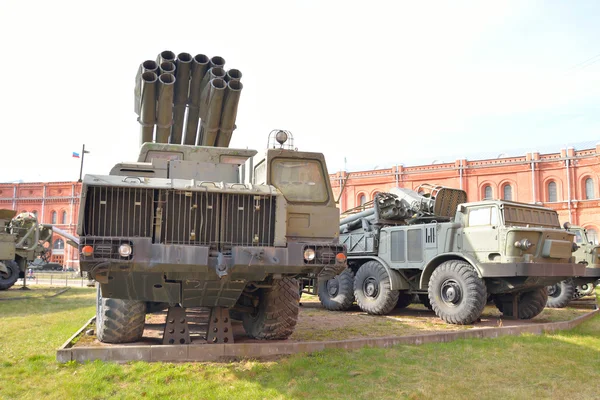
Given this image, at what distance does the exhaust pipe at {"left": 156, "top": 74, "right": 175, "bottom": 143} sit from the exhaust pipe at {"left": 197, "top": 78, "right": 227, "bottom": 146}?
530 millimetres

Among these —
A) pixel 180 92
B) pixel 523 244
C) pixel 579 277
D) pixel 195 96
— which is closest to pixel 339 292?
pixel 523 244

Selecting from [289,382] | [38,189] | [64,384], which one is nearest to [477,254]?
[289,382]

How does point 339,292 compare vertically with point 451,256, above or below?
below

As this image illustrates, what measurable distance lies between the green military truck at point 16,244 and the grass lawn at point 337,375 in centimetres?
993

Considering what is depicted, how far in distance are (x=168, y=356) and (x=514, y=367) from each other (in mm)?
3596

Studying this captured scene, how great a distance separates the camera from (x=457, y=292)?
889cm

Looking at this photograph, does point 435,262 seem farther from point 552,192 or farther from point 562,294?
point 552,192

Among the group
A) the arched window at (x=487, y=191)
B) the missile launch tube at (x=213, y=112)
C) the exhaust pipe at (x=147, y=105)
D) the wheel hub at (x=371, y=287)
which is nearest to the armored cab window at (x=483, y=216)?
the wheel hub at (x=371, y=287)

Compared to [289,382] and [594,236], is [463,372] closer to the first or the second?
[289,382]

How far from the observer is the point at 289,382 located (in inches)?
193

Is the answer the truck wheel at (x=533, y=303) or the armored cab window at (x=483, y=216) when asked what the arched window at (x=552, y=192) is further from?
the armored cab window at (x=483, y=216)

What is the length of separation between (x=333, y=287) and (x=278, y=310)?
5.58 m

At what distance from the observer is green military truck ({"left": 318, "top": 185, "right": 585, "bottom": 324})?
857cm

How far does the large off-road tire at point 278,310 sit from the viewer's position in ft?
20.2
